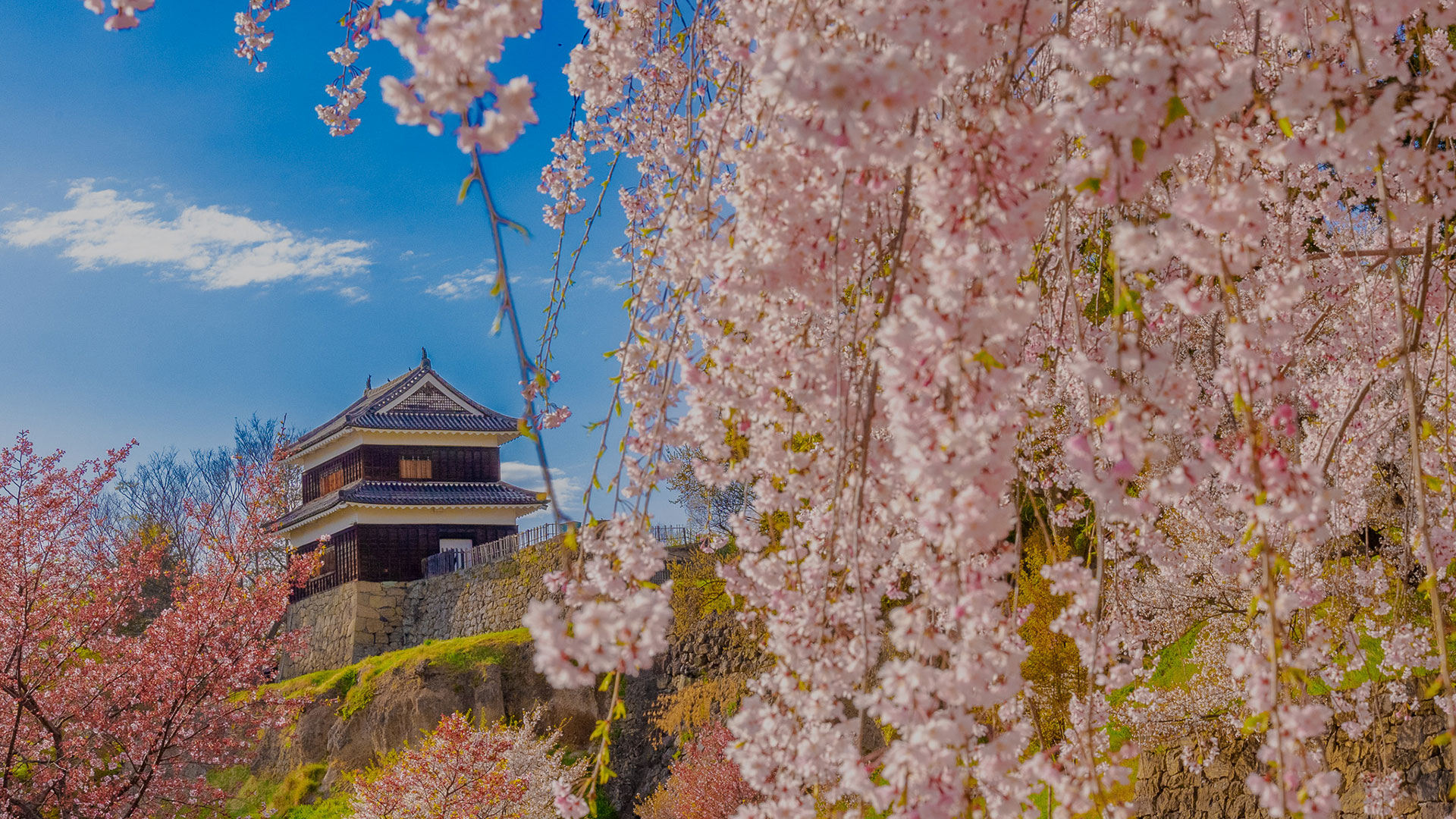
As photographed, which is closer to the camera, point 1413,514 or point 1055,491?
point 1413,514

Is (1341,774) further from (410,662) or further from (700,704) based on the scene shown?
(410,662)

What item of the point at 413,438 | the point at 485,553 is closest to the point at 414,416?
the point at 413,438

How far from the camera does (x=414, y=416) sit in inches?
791

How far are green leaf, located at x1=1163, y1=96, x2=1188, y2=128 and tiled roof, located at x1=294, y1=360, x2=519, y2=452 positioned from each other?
1895 cm

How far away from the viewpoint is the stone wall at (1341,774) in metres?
5.12

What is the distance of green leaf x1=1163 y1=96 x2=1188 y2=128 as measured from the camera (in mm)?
1061

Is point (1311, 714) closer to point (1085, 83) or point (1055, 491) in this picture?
point (1085, 83)

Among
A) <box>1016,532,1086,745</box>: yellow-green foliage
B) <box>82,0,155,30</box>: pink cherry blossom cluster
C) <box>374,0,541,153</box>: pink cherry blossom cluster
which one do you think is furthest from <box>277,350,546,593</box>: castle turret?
<box>374,0,541,153</box>: pink cherry blossom cluster

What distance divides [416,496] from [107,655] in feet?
39.2

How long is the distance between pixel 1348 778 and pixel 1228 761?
80 centimetres

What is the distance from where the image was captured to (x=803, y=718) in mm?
1534

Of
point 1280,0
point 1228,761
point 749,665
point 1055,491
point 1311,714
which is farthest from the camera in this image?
point 749,665

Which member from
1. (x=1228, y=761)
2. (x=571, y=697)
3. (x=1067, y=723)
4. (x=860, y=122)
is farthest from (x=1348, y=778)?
(x=571, y=697)

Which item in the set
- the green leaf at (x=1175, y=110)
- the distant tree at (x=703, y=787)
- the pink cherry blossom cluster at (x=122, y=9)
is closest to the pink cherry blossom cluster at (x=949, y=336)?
the green leaf at (x=1175, y=110)
